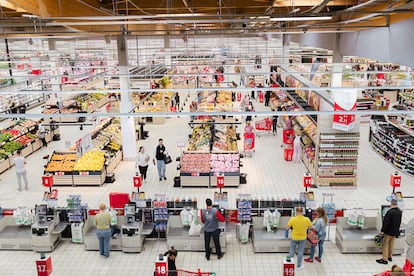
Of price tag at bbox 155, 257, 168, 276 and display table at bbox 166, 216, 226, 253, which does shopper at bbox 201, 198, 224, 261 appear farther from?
price tag at bbox 155, 257, 168, 276

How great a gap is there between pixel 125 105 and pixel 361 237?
9.29 meters

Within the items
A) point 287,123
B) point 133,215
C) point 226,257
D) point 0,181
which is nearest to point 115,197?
point 133,215

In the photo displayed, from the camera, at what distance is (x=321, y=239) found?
8078 mm

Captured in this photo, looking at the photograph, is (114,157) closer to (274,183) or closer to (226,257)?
(274,183)

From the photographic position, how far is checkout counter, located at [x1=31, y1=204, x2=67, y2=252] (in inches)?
347

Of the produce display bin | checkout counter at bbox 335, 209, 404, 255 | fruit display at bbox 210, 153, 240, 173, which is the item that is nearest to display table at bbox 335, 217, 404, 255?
checkout counter at bbox 335, 209, 404, 255

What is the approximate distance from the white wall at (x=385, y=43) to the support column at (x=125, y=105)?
24.2 ft

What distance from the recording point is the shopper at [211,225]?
8.15 m

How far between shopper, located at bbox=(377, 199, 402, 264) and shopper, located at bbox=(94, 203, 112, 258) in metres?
5.53

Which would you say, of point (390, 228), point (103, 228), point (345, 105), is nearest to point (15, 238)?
point (103, 228)

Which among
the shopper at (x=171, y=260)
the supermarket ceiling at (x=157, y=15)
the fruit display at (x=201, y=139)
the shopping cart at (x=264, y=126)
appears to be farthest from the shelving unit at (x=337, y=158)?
the shopping cart at (x=264, y=126)

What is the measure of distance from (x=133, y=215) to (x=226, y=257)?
7.24ft

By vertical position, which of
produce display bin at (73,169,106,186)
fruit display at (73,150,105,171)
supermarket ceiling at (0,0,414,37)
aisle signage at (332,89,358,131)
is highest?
supermarket ceiling at (0,0,414,37)

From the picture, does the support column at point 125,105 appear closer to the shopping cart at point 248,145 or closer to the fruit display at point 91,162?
the fruit display at point 91,162
